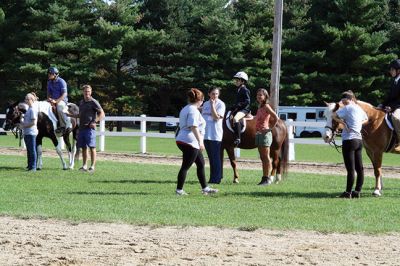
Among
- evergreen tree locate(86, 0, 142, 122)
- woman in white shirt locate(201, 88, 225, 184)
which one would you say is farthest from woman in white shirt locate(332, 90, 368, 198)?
evergreen tree locate(86, 0, 142, 122)

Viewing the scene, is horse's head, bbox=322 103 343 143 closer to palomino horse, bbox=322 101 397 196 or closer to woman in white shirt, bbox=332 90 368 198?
palomino horse, bbox=322 101 397 196

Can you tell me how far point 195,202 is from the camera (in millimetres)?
12281

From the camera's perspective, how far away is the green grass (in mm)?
10328

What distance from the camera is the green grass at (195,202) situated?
33.9ft

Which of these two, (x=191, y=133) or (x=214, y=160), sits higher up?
(x=191, y=133)

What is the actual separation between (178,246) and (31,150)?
10328 mm

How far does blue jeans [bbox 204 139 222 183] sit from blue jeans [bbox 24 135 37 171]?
4.79 meters

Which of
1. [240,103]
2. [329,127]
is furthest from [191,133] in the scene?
[240,103]

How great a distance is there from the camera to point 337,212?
11.3m

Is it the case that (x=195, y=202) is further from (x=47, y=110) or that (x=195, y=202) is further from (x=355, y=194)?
(x=47, y=110)

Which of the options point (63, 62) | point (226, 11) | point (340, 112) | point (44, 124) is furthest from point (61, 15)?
point (340, 112)

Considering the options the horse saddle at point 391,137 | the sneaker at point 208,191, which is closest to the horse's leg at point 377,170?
the horse saddle at point 391,137

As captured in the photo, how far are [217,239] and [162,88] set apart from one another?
54.2 metres

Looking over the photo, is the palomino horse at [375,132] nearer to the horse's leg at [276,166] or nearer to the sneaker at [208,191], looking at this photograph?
the sneaker at [208,191]
